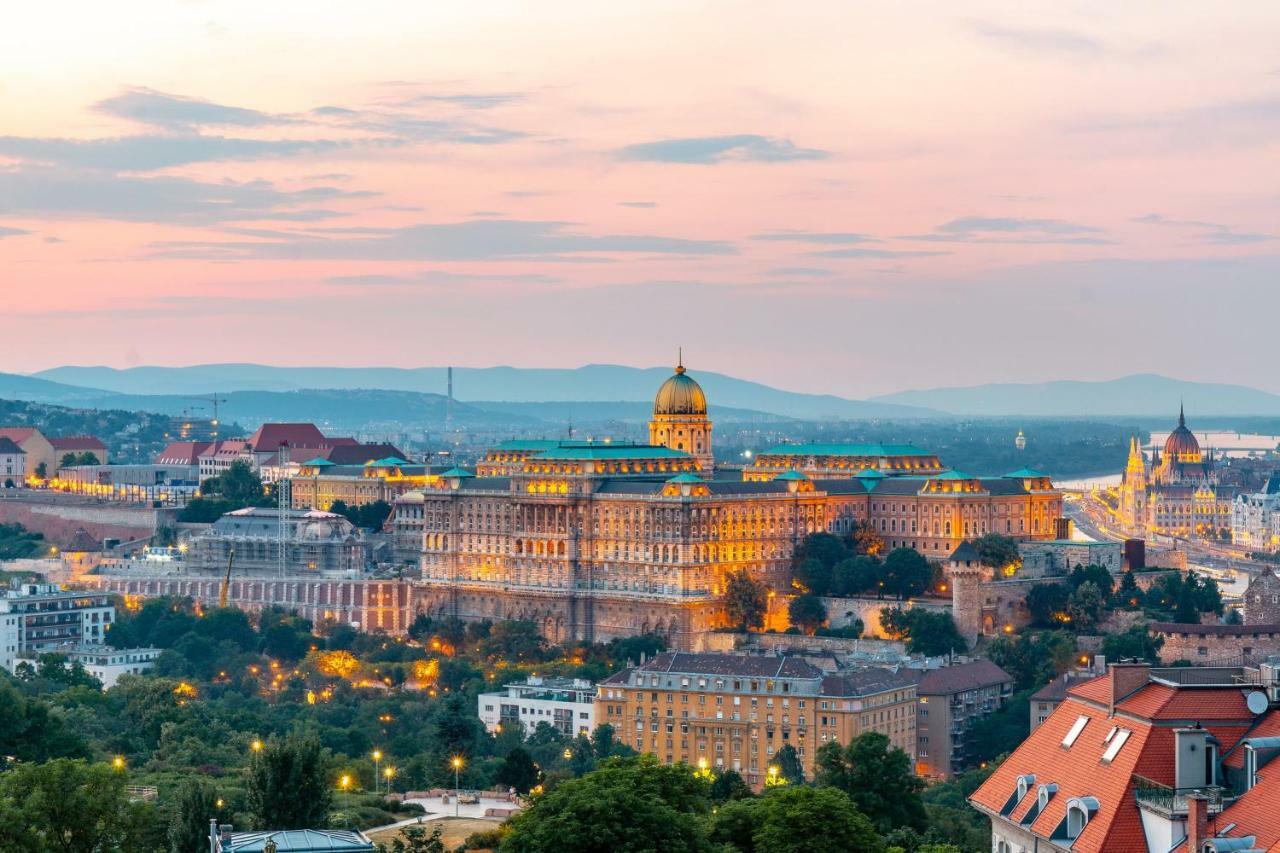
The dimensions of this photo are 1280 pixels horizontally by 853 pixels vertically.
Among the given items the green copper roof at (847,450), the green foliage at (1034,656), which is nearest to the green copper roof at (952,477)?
the green copper roof at (847,450)

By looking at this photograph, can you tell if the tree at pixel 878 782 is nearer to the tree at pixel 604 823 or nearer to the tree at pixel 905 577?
the tree at pixel 604 823

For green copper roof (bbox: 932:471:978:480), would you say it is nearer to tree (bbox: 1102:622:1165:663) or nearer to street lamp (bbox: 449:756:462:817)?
tree (bbox: 1102:622:1165:663)

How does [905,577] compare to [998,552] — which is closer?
[998,552]

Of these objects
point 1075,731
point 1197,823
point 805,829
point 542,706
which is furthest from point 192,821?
point 542,706

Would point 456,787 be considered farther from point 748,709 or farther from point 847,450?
point 847,450

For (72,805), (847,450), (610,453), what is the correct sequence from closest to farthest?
(72,805) → (610,453) → (847,450)

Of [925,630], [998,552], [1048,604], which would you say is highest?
[998,552]
